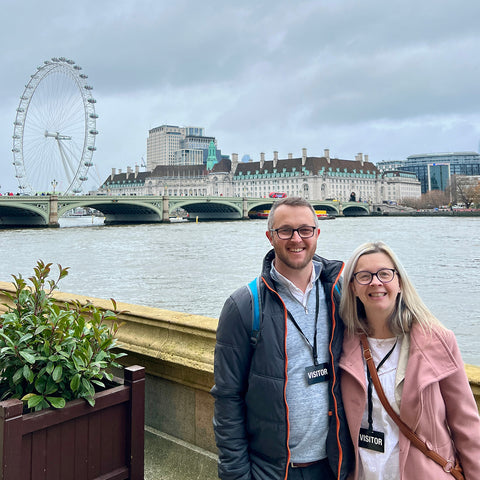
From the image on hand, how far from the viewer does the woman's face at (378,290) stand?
70.8 inches

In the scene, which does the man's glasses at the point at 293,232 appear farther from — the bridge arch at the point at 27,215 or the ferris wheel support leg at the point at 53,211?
the ferris wheel support leg at the point at 53,211

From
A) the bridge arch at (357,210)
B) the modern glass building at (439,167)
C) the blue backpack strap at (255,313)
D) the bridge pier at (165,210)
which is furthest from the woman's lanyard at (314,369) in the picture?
the modern glass building at (439,167)

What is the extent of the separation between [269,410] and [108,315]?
101cm

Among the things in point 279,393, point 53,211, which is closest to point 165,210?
point 53,211

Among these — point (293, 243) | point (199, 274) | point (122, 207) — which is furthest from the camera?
point (122, 207)

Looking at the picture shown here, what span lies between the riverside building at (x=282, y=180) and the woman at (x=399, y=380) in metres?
120

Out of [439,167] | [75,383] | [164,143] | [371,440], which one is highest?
[164,143]

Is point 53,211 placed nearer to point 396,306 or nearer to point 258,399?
point 258,399

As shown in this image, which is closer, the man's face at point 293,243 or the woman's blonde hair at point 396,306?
the woman's blonde hair at point 396,306

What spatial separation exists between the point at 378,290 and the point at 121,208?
57.1 meters

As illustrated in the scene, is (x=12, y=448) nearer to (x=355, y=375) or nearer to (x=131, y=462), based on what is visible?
(x=131, y=462)

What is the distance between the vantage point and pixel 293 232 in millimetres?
1913

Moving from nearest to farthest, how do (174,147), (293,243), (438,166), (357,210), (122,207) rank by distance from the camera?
(293,243), (122,207), (357,210), (438,166), (174,147)

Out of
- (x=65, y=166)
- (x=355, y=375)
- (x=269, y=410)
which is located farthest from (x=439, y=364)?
(x=65, y=166)
